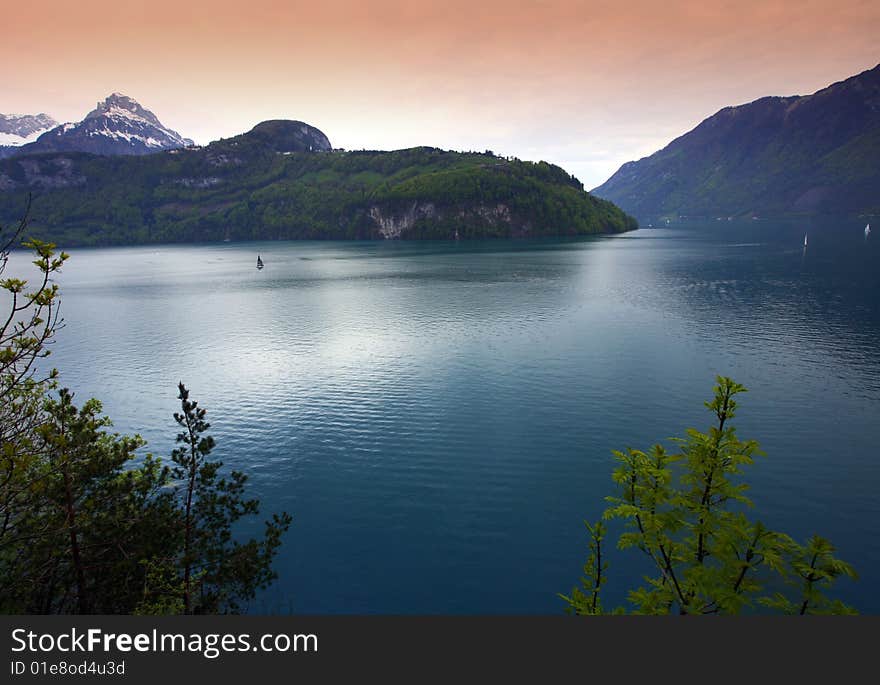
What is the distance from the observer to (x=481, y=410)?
2131 inches

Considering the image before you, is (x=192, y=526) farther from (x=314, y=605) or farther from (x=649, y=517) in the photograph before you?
(x=649, y=517)

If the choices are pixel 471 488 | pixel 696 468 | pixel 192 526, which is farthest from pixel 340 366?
pixel 696 468

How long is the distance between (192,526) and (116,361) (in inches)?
2824

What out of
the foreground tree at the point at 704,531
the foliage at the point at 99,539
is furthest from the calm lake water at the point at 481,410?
the foreground tree at the point at 704,531

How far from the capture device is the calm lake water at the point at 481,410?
31.5 m

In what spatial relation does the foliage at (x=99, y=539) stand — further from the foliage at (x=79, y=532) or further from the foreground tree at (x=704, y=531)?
the foreground tree at (x=704, y=531)

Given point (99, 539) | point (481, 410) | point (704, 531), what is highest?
point (704, 531)

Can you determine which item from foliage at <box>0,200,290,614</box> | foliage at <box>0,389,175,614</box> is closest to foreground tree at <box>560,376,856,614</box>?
foliage at <box>0,200,290,614</box>

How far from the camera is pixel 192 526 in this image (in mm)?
21422

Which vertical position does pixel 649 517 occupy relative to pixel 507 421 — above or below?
above

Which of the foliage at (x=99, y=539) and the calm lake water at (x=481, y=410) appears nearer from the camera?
the foliage at (x=99, y=539)

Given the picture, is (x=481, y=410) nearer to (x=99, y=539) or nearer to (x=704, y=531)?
(x=99, y=539)

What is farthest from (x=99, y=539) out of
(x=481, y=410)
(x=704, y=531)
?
(x=481, y=410)

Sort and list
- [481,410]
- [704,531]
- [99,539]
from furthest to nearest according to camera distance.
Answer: [481,410] → [99,539] → [704,531]
